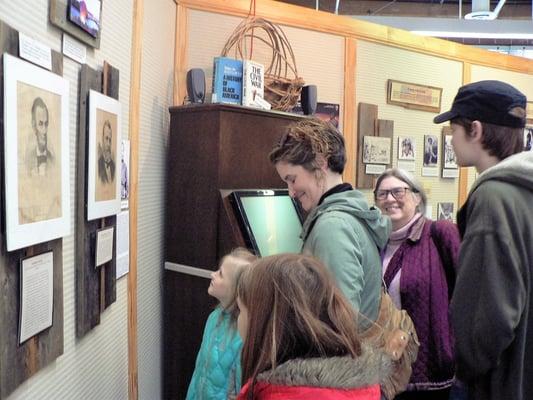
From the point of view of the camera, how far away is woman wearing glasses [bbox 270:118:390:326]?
1.52m

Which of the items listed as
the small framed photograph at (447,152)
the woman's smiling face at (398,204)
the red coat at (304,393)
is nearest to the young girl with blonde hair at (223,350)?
the red coat at (304,393)

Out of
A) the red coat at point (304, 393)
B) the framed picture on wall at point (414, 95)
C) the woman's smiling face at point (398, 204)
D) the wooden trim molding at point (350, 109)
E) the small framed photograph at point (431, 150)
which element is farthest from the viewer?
the small framed photograph at point (431, 150)

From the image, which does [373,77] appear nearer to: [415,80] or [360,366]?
[415,80]

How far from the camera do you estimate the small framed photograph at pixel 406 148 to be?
153 inches

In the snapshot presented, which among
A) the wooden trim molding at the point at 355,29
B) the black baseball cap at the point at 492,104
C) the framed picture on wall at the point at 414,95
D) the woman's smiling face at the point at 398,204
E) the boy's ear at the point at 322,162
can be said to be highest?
the wooden trim molding at the point at 355,29

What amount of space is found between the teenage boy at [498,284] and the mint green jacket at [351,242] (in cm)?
25

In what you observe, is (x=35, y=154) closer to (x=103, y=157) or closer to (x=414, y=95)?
(x=103, y=157)

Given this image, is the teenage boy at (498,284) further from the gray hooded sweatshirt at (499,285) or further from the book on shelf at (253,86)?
the book on shelf at (253,86)

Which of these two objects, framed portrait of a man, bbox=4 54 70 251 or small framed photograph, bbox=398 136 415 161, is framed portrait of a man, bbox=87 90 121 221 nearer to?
framed portrait of a man, bbox=4 54 70 251

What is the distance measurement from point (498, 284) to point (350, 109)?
216 cm

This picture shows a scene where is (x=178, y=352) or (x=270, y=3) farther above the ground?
(x=270, y=3)

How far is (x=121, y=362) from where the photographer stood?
211 cm

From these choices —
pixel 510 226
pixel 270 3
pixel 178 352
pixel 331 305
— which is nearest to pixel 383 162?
pixel 270 3

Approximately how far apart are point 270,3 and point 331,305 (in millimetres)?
2369
